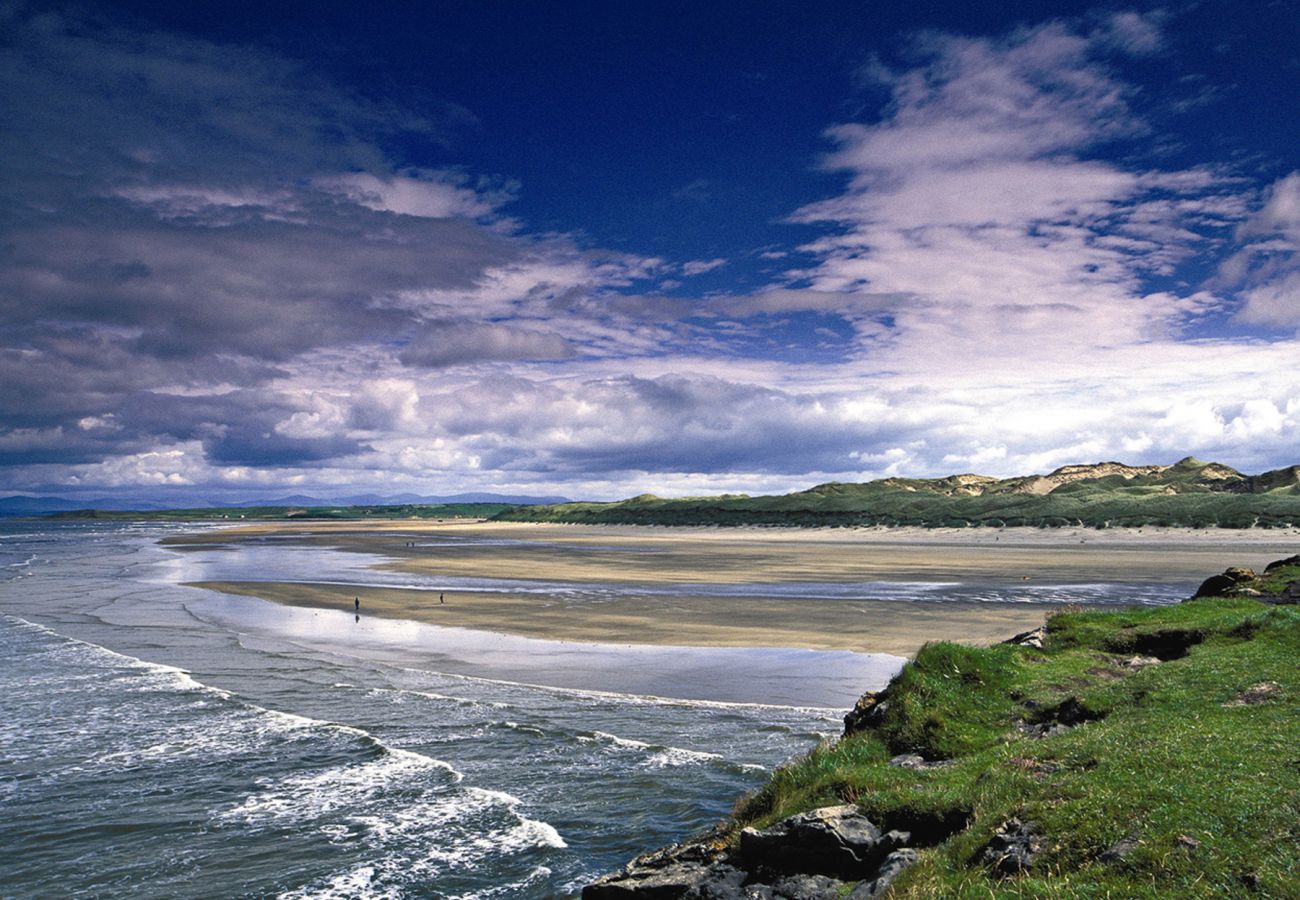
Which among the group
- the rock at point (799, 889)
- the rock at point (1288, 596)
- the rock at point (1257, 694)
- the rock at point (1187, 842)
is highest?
the rock at point (1288, 596)

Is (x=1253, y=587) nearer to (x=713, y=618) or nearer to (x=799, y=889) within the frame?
(x=799, y=889)

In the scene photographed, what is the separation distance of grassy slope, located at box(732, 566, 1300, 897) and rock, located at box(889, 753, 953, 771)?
253 mm

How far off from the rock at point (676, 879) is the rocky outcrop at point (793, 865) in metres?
0.01

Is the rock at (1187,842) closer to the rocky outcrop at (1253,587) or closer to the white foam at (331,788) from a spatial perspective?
the white foam at (331,788)

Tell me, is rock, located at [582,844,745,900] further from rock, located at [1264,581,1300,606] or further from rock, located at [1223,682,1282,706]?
rock, located at [1264,581,1300,606]

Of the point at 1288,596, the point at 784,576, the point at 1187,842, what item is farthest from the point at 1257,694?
the point at 784,576

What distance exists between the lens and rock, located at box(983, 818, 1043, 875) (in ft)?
27.8

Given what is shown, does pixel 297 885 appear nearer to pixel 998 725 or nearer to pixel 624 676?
pixel 998 725

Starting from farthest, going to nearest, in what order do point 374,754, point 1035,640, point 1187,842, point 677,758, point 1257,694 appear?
point 374,754 → point 1035,640 → point 677,758 → point 1257,694 → point 1187,842

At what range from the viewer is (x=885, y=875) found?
927 cm

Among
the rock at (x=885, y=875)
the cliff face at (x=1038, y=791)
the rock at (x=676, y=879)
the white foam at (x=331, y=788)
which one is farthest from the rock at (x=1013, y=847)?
the white foam at (x=331, y=788)

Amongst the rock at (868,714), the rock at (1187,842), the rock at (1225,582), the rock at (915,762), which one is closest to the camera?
the rock at (1187,842)

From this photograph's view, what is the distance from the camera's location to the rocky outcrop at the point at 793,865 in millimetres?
9773

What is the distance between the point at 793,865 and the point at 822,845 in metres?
0.47
